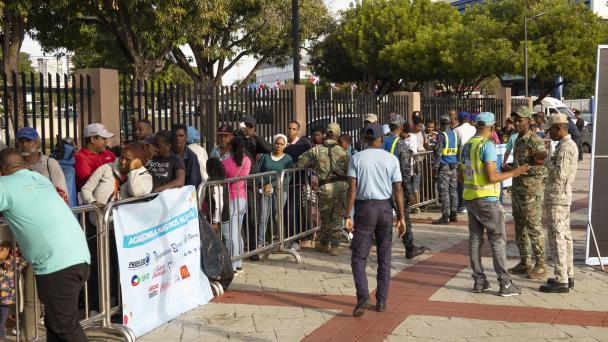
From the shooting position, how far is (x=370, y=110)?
54.4ft

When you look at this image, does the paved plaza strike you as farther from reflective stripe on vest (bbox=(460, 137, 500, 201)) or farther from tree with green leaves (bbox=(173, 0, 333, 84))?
tree with green leaves (bbox=(173, 0, 333, 84))

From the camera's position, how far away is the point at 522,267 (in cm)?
859

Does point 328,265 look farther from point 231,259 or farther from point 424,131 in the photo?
point 424,131

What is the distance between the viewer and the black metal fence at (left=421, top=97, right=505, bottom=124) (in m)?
19.3

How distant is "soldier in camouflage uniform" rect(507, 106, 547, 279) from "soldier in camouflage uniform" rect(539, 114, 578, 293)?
0.23 m

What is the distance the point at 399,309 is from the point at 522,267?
2032 millimetres

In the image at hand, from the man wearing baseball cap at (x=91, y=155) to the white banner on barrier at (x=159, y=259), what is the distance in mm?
1222

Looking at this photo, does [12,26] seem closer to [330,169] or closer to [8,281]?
[330,169]

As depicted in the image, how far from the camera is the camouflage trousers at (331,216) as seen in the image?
9734 mm

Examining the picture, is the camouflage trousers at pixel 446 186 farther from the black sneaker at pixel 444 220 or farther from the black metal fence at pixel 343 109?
the black metal fence at pixel 343 109

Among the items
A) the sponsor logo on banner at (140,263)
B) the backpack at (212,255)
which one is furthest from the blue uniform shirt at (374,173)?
the sponsor logo on banner at (140,263)

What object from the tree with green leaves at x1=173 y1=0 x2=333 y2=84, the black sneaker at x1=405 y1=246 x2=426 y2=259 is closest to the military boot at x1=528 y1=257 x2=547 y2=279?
the black sneaker at x1=405 y1=246 x2=426 y2=259

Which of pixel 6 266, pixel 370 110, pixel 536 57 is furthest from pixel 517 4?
pixel 6 266

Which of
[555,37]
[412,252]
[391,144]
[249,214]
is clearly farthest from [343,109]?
[555,37]
